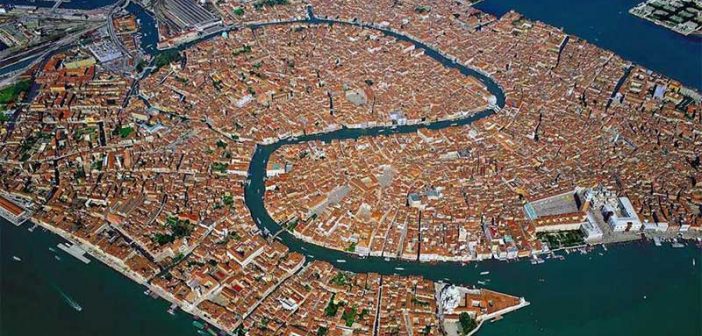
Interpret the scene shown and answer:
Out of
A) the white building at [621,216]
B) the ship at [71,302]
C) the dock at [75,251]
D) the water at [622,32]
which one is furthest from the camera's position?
the water at [622,32]

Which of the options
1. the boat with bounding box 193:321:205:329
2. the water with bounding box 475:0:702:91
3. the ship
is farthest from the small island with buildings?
the ship

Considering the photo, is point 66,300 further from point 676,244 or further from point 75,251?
point 676,244

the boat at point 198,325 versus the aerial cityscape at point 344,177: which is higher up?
the aerial cityscape at point 344,177

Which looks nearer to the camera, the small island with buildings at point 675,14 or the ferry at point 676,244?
the ferry at point 676,244

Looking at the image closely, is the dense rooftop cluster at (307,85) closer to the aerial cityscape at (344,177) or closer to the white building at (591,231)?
the aerial cityscape at (344,177)

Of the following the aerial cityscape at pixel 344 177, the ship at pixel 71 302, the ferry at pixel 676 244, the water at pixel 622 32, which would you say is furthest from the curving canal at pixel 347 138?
the ferry at pixel 676 244

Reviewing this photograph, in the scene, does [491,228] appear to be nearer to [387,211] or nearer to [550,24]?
[387,211]

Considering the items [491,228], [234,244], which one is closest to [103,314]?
[234,244]
